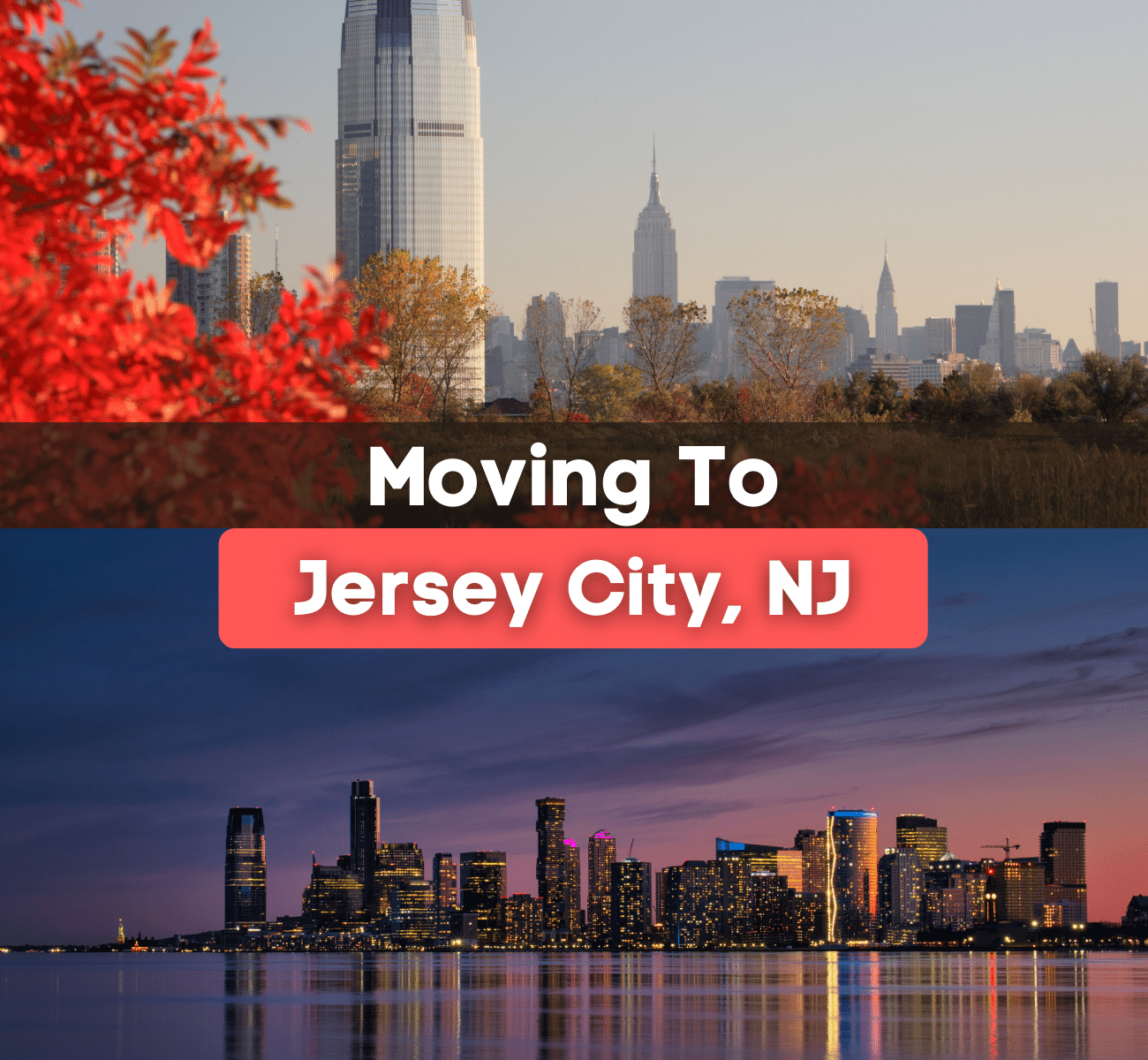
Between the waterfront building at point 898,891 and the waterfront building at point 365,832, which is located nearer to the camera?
the waterfront building at point 365,832

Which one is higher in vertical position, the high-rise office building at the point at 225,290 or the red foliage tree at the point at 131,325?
the high-rise office building at the point at 225,290

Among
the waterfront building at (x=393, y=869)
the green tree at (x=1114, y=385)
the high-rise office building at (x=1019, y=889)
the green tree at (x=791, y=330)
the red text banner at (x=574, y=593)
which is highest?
the green tree at (x=791, y=330)

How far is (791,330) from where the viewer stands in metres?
49.2

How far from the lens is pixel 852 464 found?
386 inches

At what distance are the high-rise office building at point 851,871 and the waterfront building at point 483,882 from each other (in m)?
2.58

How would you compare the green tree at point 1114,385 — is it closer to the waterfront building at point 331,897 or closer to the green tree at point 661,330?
the green tree at point 661,330

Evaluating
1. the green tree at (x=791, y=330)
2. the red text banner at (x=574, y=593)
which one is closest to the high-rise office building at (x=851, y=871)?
the red text banner at (x=574, y=593)

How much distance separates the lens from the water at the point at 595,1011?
28.9 ft

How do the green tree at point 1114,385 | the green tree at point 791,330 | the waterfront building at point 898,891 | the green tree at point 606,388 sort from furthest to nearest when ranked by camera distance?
the green tree at point 606,388 → the green tree at point 791,330 → the green tree at point 1114,385 → the waterfront building at point 898,891

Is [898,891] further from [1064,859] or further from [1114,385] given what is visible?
[1114,385]

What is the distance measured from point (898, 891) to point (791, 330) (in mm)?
40011

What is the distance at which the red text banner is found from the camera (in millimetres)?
7793

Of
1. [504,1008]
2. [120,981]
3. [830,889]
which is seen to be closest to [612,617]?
[830,889]

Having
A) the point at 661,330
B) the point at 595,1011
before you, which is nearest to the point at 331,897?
the point at 595,1011
